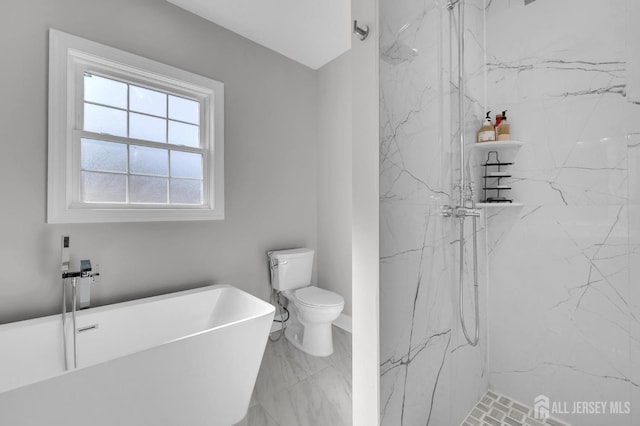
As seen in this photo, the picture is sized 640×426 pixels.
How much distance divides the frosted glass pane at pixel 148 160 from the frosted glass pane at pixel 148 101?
11.1 inches

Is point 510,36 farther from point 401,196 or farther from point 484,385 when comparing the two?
point 484,385

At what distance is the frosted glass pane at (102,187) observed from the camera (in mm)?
1818

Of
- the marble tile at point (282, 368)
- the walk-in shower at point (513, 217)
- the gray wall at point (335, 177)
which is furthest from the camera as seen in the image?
the gray wall at point (335, 177)

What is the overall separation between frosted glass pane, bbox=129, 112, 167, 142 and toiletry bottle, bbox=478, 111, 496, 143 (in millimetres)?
2213

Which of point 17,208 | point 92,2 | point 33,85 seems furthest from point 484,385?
point 92,2

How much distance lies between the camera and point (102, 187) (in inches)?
74.2

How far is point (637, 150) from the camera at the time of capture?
51.1 inches

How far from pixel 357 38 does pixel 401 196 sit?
2.05 ft

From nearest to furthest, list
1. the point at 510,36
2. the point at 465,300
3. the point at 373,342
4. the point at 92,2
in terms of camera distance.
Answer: the point at 373,342, the point at 465,300, the point at 510,36, the point at 92,2

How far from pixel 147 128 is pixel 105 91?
1.05 feet

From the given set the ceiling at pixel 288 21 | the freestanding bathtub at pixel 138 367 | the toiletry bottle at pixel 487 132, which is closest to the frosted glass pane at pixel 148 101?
the ceiling at pixel 288 21

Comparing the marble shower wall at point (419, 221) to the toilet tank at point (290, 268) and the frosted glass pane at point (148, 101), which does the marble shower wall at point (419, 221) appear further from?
the frosted glass pane at point (148, 101)

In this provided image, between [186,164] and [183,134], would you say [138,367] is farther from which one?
[183,134]

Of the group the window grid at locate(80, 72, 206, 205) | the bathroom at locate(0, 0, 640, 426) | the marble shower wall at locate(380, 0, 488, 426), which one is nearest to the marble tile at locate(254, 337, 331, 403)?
the bathroom at locate(0, 0, 640, 426)
